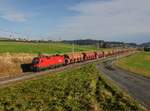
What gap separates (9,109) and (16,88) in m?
11.9

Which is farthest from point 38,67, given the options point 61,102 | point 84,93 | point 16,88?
point 61,102

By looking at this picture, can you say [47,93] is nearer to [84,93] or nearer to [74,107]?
[84,93]

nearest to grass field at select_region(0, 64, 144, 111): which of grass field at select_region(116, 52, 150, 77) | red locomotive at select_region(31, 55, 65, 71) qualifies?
red locomotive at select_region(31, 55, 65, 71)

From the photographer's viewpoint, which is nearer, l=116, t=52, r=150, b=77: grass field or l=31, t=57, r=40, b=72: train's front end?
l=31, t=57, r=40, b=72: train's front end

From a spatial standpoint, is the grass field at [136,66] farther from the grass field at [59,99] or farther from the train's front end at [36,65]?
the grass field at [59,99]

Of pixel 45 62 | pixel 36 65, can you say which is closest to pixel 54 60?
pixel 45 62

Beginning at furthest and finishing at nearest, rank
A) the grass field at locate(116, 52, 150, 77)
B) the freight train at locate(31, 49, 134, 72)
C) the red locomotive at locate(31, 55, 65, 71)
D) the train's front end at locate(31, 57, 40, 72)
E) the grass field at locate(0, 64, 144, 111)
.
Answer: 1. the grass field at locate(116, 52, 150, 77)
2. the freight train at locate(31, 49, 134, 72)
3. the red locomotive at locate(31, 55, 65, 71)
4. the train's front end at locate(31, 57, 40, 72)
5. the grass field at locate(0, 64, 144, 111)

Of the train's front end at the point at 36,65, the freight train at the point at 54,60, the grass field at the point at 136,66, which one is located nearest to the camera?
the train's front end at the point at 36,65

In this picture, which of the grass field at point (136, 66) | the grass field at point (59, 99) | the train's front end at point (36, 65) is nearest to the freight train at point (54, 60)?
the train's front end at point (36, 65)

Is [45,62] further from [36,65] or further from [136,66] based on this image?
[136,66]

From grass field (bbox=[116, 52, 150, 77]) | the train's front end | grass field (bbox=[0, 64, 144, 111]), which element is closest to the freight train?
the train's front end

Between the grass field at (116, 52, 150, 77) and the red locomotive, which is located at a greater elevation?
the red locomotive

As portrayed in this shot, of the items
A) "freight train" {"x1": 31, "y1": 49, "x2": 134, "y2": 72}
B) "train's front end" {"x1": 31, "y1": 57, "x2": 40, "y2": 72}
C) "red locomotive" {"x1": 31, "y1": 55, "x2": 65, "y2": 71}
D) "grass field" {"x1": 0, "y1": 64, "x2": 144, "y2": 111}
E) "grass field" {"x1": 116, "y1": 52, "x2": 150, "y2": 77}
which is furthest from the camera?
"grass field" {"x1": 116, "y1": 52, "x2": 150, "y2": 77}

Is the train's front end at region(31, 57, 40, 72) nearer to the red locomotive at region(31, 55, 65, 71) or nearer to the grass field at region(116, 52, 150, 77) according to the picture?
the red locomotive at region(31, 55, 65, 71)
